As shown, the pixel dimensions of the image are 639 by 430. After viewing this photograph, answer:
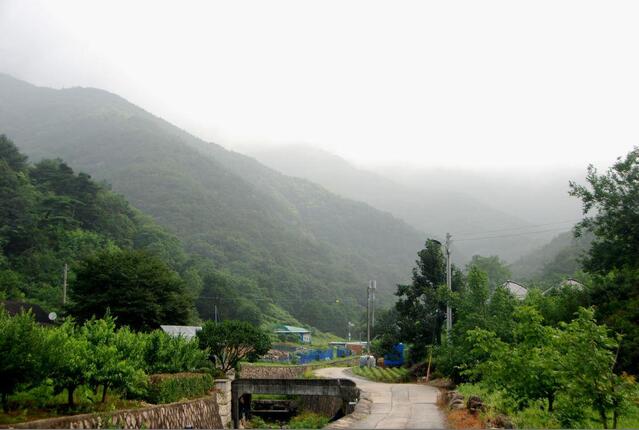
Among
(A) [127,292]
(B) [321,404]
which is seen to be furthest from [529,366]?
(A) [127,292]

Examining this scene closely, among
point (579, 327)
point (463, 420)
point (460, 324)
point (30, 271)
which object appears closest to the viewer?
point (579, 327)

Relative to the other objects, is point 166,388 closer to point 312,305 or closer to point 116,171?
point 312,305

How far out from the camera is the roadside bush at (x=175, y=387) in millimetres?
24391

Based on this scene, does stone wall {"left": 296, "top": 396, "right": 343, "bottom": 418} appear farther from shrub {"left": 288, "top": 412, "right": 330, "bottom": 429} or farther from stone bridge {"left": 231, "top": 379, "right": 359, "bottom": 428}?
stone bridge {"left": 231, "top": 379, "right": 359, "bottom": 428}

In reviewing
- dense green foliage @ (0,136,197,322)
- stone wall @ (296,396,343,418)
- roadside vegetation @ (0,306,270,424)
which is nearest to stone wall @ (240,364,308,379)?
stone wall @ (296,396,343,418)

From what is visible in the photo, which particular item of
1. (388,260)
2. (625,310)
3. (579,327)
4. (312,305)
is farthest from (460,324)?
(388,260)

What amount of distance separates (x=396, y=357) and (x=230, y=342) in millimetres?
19481

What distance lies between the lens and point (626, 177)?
33.2 metres

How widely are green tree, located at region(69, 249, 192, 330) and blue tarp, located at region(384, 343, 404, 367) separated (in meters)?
19.3

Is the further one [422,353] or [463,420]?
[422,353]

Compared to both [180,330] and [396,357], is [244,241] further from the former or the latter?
[180,330]

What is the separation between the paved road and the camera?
56.1 ft

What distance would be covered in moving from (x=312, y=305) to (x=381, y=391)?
301 feet

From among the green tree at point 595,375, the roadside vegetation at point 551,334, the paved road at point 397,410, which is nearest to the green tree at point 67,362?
the paved road at point 397,410
